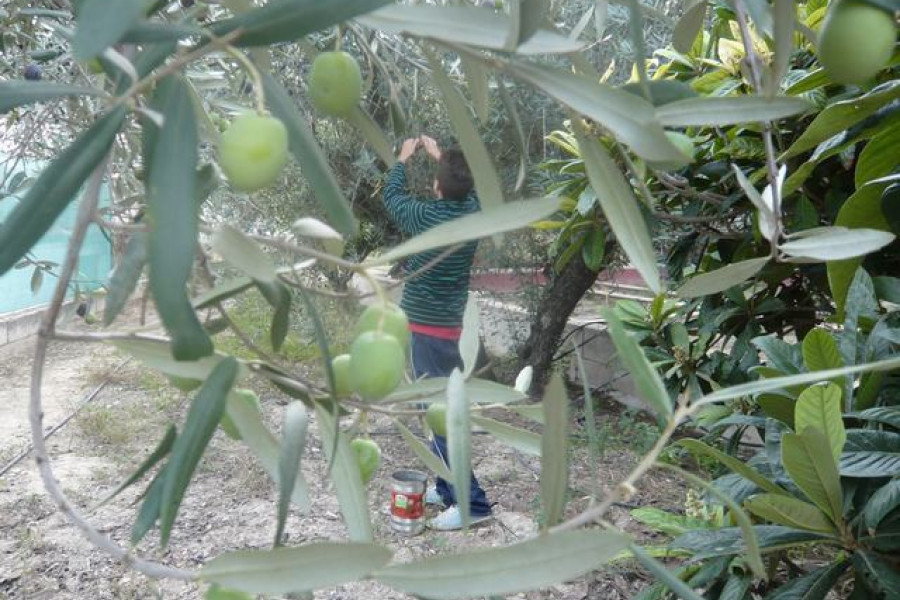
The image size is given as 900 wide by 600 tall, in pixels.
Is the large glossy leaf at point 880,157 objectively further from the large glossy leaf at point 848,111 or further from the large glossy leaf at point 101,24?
the large glossy leaf at point 101,24

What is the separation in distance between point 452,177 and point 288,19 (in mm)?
2071

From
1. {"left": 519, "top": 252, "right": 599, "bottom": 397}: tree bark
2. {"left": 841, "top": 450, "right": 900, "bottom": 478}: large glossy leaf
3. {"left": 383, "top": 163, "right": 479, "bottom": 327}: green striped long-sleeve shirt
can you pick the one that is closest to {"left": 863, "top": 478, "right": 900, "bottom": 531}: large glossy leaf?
{"left": 841, "top": 450, "right": 900, "bottom": 478}: large glossy leaf

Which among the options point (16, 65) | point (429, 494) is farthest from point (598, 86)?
point (429, 494)

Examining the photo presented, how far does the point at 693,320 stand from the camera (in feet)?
6.27

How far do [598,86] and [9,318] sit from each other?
198 inches

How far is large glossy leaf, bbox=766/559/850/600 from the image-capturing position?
3.39ft

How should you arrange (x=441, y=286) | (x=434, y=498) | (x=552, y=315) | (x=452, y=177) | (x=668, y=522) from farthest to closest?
(x=552, y=315)
(x=434, y=498)
(x=441, y=286)
(x=452, y=177)
(x=668, y=522)

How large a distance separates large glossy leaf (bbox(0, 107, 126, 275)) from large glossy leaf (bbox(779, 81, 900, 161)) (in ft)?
2.46

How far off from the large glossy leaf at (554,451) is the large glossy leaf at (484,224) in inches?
2.7

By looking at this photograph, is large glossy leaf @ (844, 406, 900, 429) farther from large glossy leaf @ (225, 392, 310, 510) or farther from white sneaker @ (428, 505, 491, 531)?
white sneaker @ (428, 505, 491, 531)

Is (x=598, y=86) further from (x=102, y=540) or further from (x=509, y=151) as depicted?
(x=509, y=151)

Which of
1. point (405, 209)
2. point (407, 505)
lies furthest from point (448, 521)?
point (405, 209)

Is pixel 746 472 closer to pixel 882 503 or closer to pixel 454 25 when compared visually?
pixel 882 503

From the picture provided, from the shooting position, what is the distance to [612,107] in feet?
1.14
